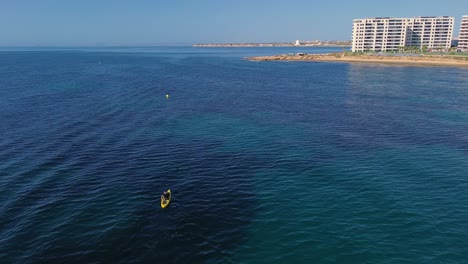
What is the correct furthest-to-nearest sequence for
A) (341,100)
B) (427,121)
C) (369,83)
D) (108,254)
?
(369,83) < (341,100) < (427,121) < (108,254)

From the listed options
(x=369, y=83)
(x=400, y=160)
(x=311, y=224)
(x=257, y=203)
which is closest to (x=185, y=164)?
(x=257, y=203)

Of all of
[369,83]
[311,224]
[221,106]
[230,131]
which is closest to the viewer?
[311,224]

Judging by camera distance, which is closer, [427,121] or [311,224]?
[311,224]

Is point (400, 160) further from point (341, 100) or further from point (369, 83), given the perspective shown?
point (369, 83)

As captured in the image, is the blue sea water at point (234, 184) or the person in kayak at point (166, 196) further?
the person in kayak at point (166, 196)

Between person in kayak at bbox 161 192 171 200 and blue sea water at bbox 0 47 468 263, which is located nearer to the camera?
blue sea water at bbox 0 47 468 263

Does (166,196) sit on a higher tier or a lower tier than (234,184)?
higher

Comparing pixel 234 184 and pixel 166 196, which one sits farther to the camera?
pixel 234 184
